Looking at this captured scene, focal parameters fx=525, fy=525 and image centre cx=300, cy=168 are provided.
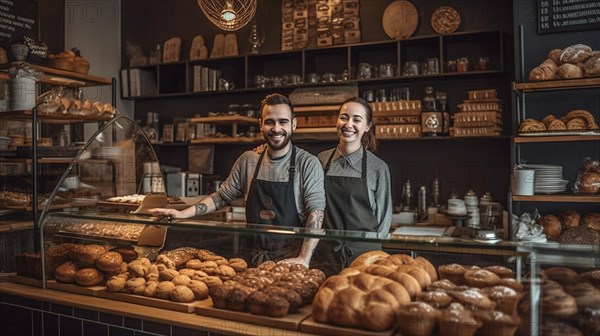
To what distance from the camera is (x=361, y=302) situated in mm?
1347

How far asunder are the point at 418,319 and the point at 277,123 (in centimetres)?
126

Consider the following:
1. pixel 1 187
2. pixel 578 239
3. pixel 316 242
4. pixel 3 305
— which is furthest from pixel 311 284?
pixel 1 187

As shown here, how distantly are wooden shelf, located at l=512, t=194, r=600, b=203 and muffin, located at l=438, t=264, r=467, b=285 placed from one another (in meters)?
1.91

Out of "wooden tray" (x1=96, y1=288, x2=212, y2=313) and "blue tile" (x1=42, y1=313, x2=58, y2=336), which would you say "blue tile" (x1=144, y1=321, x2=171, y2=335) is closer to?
"wooden tray" (x1=96, y1=288, x2=212, y2=313)

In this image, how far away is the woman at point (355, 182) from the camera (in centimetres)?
271

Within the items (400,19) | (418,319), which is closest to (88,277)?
(418,319)

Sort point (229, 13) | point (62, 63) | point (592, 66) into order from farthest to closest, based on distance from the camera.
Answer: point (62, 63)
point (229, 13)
point (592, 66)

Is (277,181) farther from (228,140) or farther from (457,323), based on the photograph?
(228,140)

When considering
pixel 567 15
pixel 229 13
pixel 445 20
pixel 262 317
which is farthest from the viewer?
pixel 445 20

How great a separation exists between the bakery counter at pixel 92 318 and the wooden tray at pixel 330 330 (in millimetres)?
24

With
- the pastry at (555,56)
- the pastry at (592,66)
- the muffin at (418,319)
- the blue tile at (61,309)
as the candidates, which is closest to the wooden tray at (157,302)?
the blue tile at (61,309)

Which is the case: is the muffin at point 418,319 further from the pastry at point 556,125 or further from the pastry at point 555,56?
the pastry at point 555,56

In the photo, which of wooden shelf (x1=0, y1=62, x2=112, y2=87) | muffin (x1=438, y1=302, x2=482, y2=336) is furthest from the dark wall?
muffin (x1=438, y1=302, x2=482, y2=336)

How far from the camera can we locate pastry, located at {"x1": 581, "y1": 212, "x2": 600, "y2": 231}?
3236 mm
